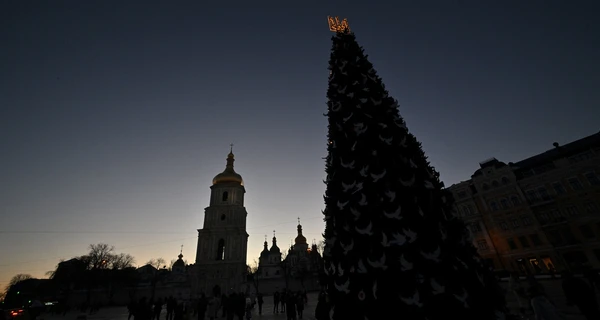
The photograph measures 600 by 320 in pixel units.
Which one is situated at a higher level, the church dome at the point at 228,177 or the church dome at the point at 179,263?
the church dome at the point at 228,177

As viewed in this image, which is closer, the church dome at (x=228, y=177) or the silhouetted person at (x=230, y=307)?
the silhouetted person at (x=230, y=307)

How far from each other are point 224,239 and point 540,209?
4405 centimetres

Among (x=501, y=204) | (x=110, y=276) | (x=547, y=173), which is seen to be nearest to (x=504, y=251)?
(x=501, y=204)

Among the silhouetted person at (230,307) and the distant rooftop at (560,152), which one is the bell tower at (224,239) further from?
the distant rooftop at (560,152)

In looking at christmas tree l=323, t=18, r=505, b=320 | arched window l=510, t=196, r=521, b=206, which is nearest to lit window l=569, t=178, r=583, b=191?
arched window l=510, t=196, r=521, b=206

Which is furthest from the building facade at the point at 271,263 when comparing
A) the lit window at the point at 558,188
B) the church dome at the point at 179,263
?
the lit window at the point at 558,188

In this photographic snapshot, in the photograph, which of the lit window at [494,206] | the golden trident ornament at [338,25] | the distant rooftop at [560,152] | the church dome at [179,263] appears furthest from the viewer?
the church dome at [179,263]

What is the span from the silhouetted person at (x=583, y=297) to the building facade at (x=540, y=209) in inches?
1035

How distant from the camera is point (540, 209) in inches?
1145

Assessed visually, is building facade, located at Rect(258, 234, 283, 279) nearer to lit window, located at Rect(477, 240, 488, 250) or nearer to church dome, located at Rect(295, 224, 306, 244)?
church dome, located at Rect(295, 224, 306, 244)

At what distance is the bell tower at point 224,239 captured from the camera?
38344 mm

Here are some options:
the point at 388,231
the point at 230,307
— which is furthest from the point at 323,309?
the point at 230,307

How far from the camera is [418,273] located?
3662mm

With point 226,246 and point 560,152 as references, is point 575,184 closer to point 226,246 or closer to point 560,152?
point 560,152
